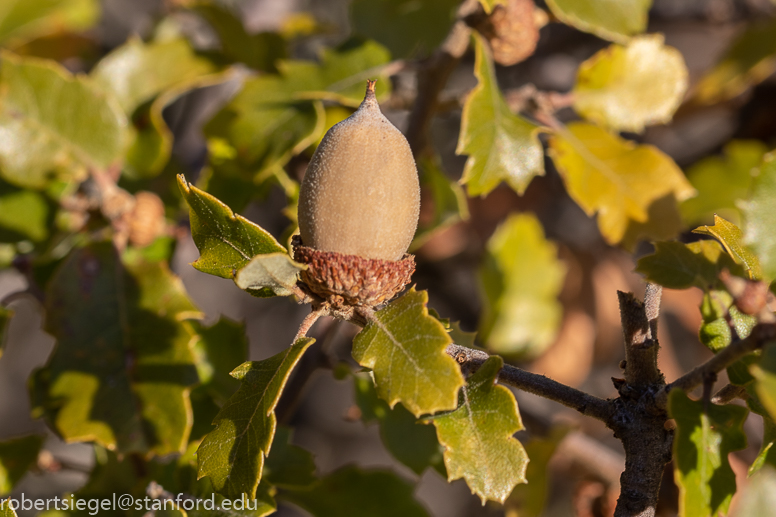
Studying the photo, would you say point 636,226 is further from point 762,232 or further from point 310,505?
point 310,505

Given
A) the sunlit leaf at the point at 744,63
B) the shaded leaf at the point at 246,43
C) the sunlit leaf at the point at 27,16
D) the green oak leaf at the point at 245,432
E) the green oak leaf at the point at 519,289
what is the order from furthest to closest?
the green oak leaf at the point at 519,289 < the sunlit leaf at the point at 744,63 < the sunlit leaf at the point at 27,16 < the shaded leaf at the point at 246,43 < the green oak leaf at the point at 245,432

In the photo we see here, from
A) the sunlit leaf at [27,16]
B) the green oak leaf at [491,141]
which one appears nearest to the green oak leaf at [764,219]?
the green oak leaf at [491,141]

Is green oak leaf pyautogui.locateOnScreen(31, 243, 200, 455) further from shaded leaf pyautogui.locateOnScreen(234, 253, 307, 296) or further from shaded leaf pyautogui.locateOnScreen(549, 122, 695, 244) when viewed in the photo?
shaded leaf pyautogui.locateOnScreen(549, 122, 695, 244)

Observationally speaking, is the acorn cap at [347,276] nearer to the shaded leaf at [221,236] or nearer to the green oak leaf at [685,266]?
the shaded leaf at [221,236]

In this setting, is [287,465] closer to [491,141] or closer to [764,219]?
[491,141]

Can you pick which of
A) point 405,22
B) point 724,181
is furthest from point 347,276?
point 724,181
